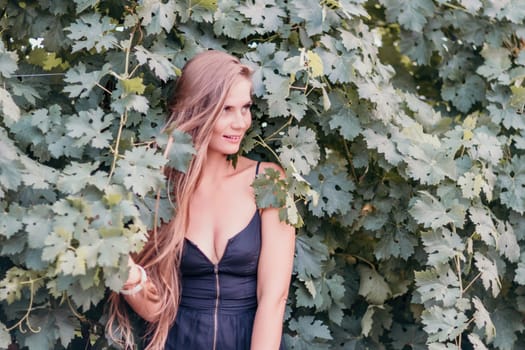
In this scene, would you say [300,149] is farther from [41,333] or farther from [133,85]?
[41,333]

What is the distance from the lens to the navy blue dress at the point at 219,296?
8.63 feet

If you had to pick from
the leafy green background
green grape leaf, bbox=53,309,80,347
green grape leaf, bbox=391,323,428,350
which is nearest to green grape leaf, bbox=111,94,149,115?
the leafy green background

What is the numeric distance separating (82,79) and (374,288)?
1251 mm

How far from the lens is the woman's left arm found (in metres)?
2.63

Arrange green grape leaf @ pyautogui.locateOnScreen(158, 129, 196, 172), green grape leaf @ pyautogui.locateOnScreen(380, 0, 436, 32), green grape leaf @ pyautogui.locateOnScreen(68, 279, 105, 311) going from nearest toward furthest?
green grape leaf @ pyautogui.locateOnScreen(68, 279, 105, 311) < green grape leaf @ pyautogui.locateOnScreen(158, 129, 196, 172) < green grape leaf @ pyautogui.locateOnScreen(380, 0, 436, 32)

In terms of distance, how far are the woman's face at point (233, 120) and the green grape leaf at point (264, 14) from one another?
0.27m

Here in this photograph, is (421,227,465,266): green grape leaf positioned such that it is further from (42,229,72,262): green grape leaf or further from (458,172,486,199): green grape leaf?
(42,229,72,262): green grape leaf

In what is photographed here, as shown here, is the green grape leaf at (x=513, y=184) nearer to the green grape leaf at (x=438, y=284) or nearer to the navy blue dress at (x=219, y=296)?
the green grape leaf at (x=438, y=284)

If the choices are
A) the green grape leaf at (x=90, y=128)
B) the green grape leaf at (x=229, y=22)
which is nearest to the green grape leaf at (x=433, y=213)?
the green grape leaf at (x=229, y=22)

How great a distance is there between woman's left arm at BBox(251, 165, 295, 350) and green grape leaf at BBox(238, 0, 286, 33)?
0.59 metres

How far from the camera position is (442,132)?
125 inches

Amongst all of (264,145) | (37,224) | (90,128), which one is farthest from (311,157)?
(37,224)

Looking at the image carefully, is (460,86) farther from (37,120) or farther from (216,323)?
(37,120)

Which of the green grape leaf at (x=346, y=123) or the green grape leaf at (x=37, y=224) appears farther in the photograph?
Answer: the green grape leaf at (x=346, y=123)
